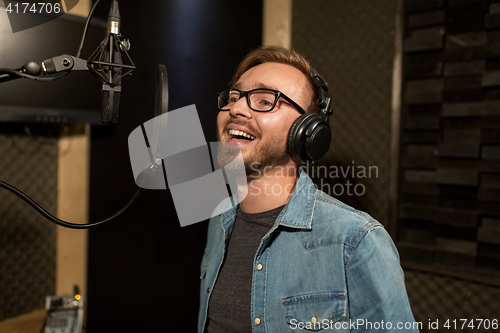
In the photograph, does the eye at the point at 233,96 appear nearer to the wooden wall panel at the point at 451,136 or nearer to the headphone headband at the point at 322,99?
the headphone headband at the point at 322,99

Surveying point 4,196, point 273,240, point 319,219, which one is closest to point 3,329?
point 4,196

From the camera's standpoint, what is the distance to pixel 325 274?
1045 mm

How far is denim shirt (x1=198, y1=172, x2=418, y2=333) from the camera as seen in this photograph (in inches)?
38.0

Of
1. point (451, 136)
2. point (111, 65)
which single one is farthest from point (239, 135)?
point (451, 136)

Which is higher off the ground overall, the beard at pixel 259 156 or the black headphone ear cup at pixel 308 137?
the black headphone ear cup at pixel 308 137

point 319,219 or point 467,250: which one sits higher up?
point 319,219

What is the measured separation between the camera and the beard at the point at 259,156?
1.22m

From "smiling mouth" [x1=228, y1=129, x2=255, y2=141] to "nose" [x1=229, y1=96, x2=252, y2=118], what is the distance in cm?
6

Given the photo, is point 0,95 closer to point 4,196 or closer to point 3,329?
point 4,196

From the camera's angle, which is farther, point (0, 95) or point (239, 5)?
point (239, 5)

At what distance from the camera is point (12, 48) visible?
1308 millimetres

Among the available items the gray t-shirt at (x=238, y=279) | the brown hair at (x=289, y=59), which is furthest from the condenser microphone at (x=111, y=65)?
the brown hair at (x=289, y=59)

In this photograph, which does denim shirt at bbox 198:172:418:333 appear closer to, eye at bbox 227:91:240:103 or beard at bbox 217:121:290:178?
beard at bbox 217:121:290:178

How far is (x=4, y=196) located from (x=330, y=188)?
1.82 m
